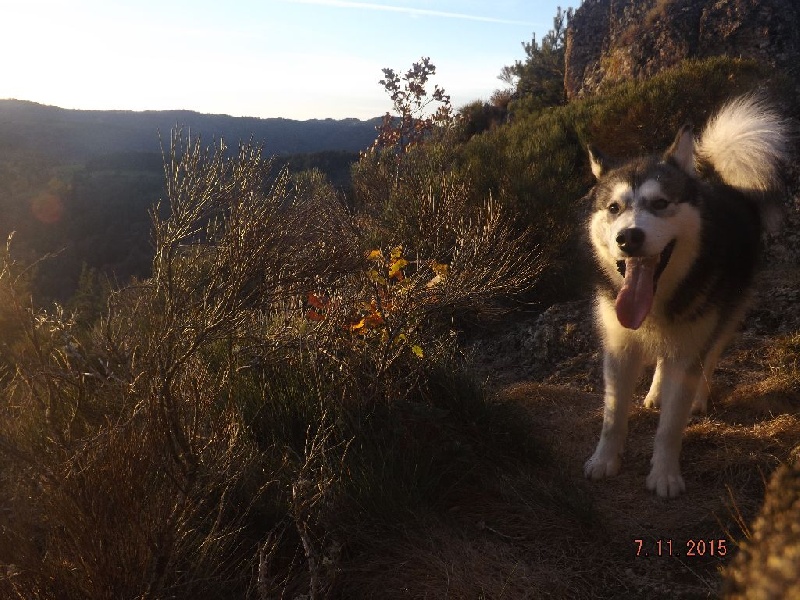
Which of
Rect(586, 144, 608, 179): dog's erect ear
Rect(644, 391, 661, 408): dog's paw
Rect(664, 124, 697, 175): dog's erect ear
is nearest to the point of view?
Rect(664, 124, 697, 175): dog's erect ear

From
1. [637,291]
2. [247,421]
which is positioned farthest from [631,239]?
[247,421]

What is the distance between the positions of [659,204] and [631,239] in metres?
0.31

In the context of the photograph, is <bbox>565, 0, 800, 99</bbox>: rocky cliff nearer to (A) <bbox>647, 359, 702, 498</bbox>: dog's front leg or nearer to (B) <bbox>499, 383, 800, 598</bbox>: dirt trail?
(B) <bbox>499, 383, 800, 598</bbox>: dirt trail

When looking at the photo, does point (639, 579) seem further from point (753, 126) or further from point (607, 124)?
point (607, 124)

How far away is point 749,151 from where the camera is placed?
342cm

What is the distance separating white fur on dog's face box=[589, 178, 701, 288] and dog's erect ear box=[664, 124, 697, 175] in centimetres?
31

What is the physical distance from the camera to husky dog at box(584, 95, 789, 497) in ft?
9.34

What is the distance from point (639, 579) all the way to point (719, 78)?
8223mm

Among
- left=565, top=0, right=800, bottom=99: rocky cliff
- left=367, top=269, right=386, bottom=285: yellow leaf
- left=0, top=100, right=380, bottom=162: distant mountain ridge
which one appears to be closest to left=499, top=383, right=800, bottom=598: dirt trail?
left=367, top=269, right=386, bottom=285: yellow leaf

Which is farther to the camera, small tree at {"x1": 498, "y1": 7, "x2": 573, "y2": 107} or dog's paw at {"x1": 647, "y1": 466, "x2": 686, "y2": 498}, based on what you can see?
small tree at {"x1": 498, "y1": 7, "x2": 573, "y2": 107}

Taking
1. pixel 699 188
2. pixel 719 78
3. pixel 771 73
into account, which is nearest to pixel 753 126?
pixel 699 188

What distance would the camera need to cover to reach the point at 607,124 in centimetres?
862

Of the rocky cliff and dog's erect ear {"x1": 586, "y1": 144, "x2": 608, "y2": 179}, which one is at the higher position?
the rocky cliff

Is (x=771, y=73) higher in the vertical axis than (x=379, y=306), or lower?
higher
